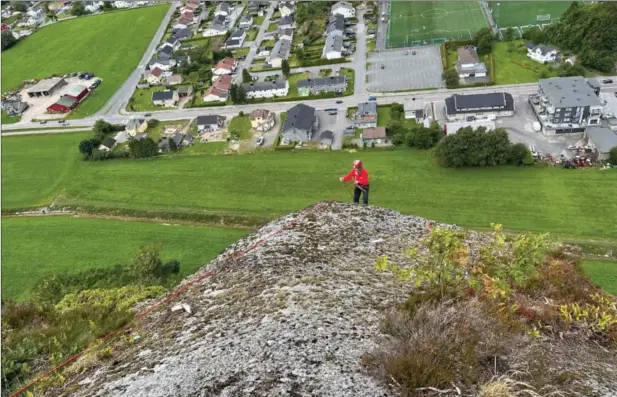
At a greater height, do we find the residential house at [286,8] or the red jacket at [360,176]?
the residential house at [286,8]

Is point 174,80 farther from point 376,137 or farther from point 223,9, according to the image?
point 376,137

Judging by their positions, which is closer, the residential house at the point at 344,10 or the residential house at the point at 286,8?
the residential house at the point at 344,10

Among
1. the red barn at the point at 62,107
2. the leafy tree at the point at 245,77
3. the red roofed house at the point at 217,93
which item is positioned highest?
the leafy tree at the point at 245,77

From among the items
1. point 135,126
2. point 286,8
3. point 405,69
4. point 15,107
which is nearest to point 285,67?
point 405,69

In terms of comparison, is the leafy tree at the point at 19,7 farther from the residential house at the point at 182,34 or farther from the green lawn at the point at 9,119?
the green lawn at the point at 9,119

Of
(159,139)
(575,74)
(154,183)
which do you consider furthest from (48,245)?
(575,74)

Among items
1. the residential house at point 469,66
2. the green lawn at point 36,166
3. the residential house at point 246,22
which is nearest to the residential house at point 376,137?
the residential house at point 469,66
